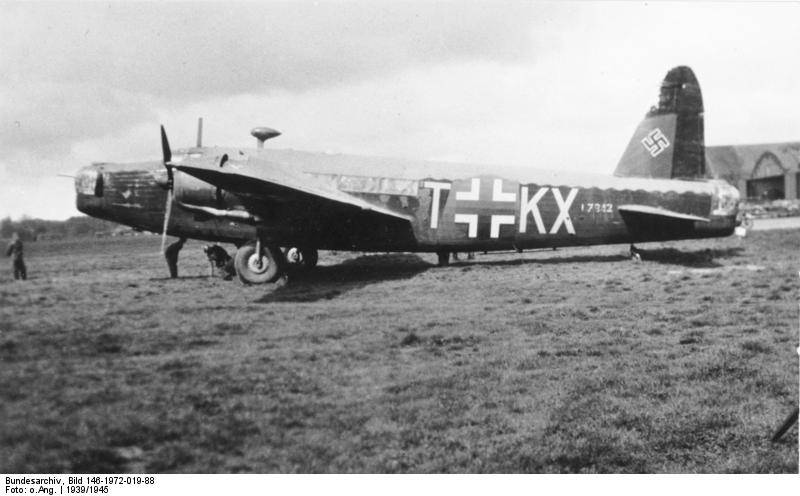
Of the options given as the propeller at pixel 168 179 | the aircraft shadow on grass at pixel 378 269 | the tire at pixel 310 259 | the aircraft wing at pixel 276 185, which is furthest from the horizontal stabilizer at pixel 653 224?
the propeller at pixel 168 179

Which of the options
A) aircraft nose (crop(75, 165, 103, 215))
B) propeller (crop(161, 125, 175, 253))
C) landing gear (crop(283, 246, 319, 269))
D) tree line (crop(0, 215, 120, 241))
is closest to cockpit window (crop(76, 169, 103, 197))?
aircraft nose (crop(75, 165, 103, 215))

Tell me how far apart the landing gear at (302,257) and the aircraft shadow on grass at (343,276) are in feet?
0.69

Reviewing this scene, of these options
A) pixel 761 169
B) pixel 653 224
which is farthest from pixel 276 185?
pixel 761 169

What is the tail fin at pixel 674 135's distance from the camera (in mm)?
11945

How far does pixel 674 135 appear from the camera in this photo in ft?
39.7

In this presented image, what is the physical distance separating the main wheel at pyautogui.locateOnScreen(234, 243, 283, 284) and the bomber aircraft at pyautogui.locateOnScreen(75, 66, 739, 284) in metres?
0.02

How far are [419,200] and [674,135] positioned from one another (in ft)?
19.2

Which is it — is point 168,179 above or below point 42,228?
above

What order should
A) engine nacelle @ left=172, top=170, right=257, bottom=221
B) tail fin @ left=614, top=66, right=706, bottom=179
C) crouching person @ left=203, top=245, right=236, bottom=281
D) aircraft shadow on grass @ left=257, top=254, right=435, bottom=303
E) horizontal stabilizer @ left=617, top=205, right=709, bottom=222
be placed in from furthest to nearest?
tail fin @ left=614, top=66, right=706, bottom=179 → horizontal stabilizer @ left=617, top=205, right=709, bottom=222 → crouching person @ left=203, top=245, right=236, bottom=281 → engine nacelle @ left=172, top=170, right=257, bottom=221 → aircraft shadow on grass @ left=257, top=254, right=435, bottom=303

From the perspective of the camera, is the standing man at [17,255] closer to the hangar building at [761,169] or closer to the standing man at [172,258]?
the standing man at [172,258]

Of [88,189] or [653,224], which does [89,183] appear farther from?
[653,224]

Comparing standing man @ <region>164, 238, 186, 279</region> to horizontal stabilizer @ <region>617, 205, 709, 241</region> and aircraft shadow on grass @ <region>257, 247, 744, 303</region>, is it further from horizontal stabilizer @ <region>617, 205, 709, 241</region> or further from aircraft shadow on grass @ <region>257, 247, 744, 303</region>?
horizontal stabilizer @ <region>617, 205, 709, 241</region>

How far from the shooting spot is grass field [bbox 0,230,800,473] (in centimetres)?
362
